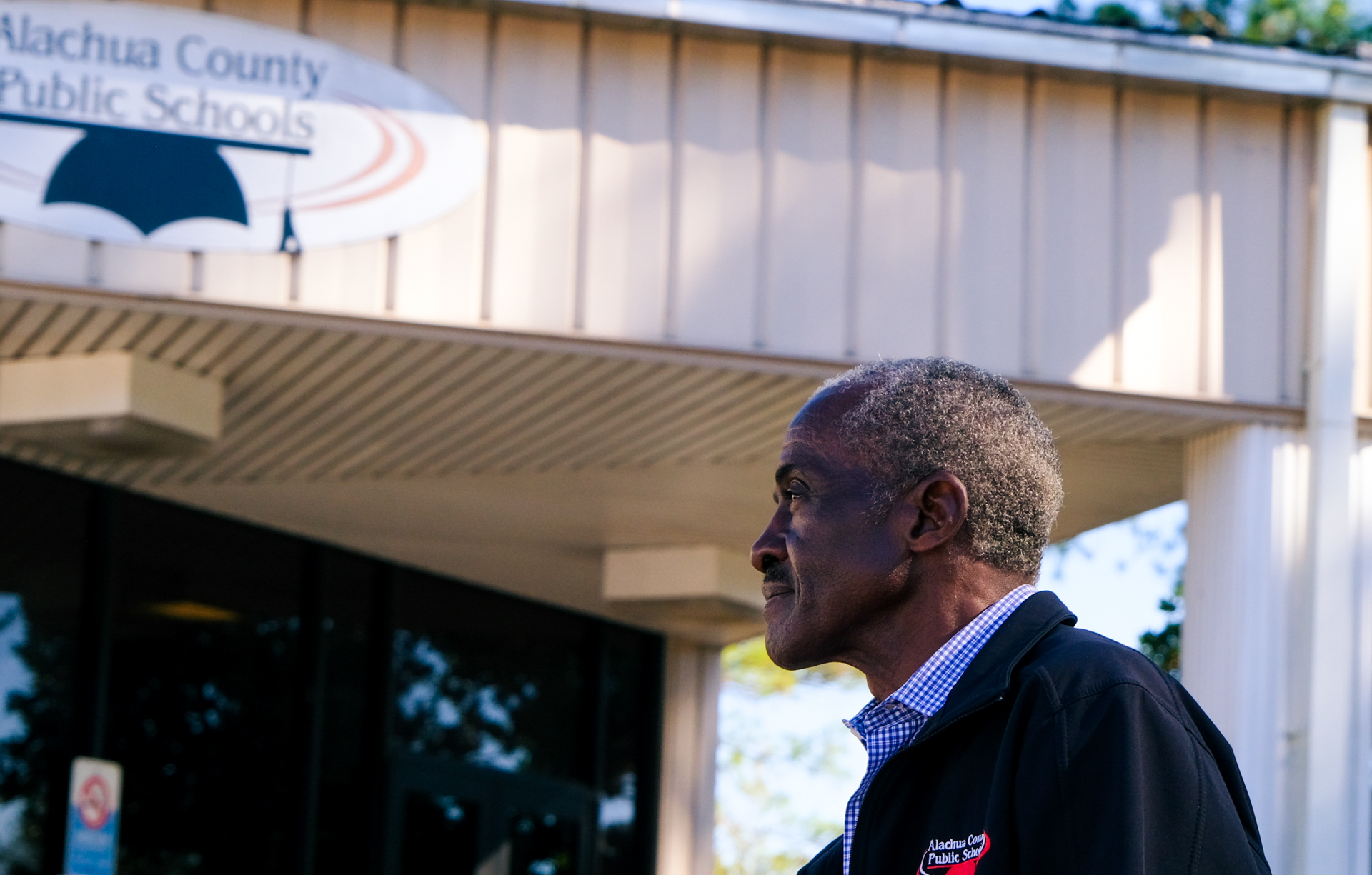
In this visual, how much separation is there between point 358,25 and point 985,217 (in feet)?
8.15

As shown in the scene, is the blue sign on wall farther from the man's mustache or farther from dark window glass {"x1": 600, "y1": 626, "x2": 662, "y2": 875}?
the man's mustache

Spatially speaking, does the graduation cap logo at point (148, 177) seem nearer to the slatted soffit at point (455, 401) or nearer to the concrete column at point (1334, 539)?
the slatted soffit at point (455, 401)

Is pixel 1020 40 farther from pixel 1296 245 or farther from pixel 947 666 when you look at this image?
pixel 947 666

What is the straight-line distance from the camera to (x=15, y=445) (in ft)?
24.3

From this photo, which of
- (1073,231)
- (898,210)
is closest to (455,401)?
(898,210)

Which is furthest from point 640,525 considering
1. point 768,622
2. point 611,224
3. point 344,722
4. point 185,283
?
point 768,622

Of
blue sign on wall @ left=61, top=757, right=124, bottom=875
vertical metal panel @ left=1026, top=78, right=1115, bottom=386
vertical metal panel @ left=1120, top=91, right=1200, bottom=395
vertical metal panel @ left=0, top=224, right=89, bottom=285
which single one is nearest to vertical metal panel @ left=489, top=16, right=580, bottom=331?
vertical metal panel @ left=0, top=224, right=89, bottom=285

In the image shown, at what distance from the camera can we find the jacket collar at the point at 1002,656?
188 cm

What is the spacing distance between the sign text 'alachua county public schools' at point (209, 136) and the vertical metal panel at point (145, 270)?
0.04m

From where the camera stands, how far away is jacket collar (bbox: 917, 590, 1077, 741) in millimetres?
1880

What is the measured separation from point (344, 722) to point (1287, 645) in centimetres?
517

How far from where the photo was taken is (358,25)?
6.08 metres

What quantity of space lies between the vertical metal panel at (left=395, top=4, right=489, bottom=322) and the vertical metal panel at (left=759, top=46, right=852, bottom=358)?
1.10 metres

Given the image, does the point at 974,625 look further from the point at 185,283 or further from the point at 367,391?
the point at 367,391
